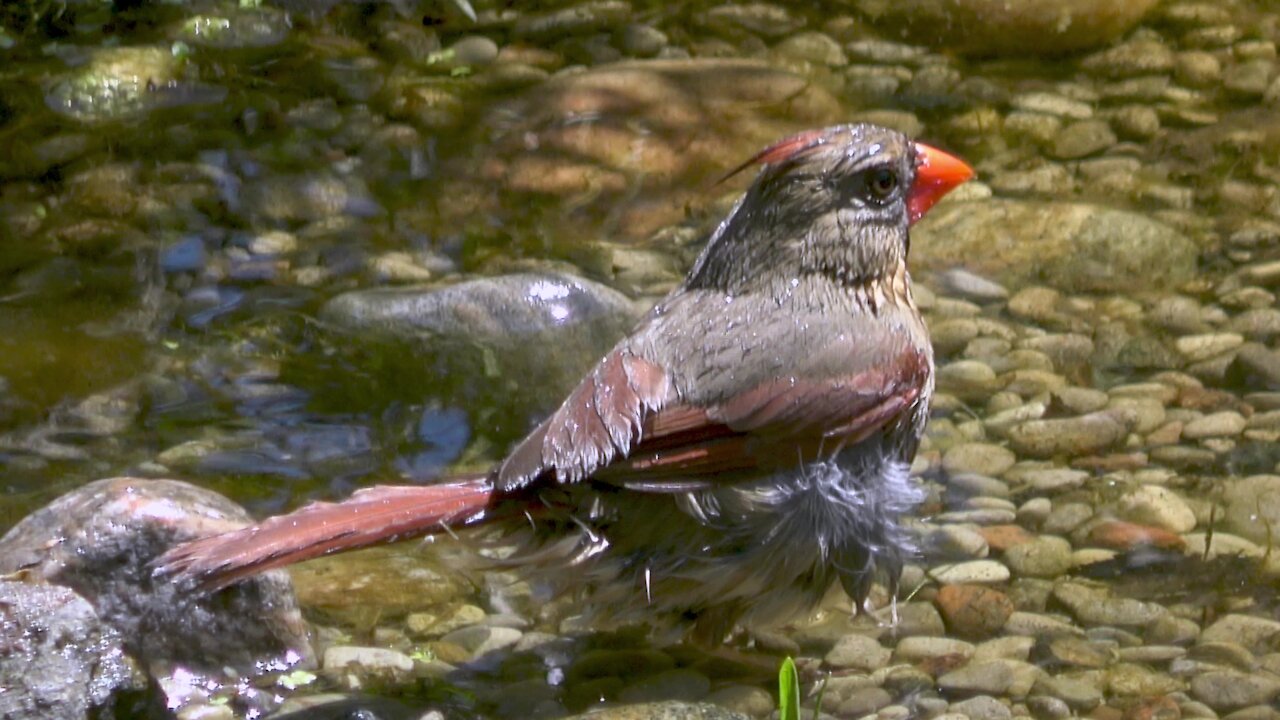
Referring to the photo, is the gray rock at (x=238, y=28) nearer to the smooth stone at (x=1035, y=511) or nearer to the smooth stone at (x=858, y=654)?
the smooth stone at (x=1035, y=511)

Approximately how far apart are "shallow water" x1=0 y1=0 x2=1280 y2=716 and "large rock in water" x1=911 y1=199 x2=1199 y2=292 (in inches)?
0.5

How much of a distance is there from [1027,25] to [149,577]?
15.6 feet

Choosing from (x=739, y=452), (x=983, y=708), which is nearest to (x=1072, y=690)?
(x=983, y=708)

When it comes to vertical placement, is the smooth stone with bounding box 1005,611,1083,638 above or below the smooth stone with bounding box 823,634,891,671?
above

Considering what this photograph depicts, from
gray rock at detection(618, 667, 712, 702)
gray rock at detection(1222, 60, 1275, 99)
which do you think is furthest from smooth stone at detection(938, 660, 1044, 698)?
gray rock at detection(1222, 60, 1275, 99)

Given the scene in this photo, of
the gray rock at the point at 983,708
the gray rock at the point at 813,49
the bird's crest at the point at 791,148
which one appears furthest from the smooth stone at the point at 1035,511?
the gray rock at the point at 813,49

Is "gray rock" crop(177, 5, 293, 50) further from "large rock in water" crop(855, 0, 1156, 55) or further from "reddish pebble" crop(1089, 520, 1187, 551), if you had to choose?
"reddish pebble" crop(1089, 520, 1187, 551)

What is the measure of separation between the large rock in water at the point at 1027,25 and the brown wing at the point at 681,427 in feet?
Result: 12.1

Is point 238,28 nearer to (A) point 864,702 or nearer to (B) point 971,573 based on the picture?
(B) point 971,573

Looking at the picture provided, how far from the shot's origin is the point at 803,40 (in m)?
7.71

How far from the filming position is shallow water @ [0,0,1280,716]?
189 inches

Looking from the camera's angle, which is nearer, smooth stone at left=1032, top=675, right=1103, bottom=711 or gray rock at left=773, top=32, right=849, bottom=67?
smooth stone at left=1032, top=675, right=1103, bottom=711

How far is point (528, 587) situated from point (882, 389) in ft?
3.52

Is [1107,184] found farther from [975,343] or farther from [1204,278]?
[975,343]
